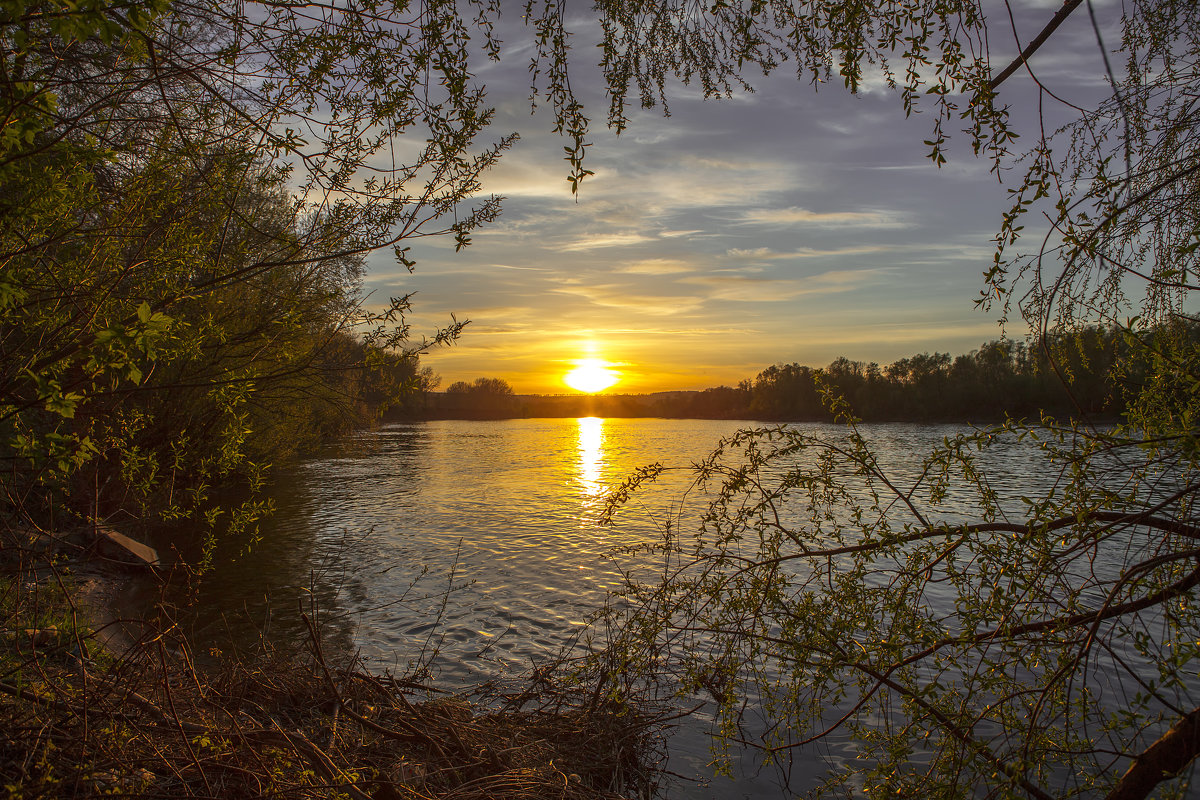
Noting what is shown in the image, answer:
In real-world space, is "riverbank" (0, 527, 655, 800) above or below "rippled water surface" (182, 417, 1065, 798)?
above

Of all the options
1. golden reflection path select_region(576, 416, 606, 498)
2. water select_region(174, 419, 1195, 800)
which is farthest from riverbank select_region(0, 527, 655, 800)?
golden reflection path select_region(576, 416, 606, 498)

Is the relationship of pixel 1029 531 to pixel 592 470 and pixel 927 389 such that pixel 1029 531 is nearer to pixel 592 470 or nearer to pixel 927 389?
pixel 592 470

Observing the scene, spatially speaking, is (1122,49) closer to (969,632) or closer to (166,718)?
(969,632)

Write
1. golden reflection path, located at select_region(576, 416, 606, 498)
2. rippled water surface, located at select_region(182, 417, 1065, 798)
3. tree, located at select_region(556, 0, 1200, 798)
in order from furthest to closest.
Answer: golden reflection path, located at select_region(576, 416, 606, 498) < rippled water surface, located at select_region(182, 417, 1065, 798) < tree, located at select_region(556, 0, 1200, 798)

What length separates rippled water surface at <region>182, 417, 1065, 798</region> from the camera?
948cm

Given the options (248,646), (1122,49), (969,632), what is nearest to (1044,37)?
(1122,49)

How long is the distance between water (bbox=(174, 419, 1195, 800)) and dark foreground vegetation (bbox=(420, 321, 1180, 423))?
116 inches

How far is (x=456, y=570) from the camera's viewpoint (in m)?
14.2

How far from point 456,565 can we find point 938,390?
8336cm

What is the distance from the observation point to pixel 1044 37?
3410 mm

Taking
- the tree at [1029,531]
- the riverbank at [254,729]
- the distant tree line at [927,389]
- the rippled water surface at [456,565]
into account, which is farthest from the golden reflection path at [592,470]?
the tree at [1029,531]

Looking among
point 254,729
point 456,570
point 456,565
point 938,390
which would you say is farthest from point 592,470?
point 938,390

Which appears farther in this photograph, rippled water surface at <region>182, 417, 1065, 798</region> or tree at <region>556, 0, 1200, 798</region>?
rippled water surface at <region>182, 417, 1065, 798</region>

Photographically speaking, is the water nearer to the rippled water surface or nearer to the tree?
the rippled water surface
